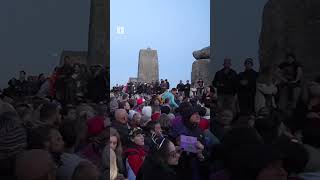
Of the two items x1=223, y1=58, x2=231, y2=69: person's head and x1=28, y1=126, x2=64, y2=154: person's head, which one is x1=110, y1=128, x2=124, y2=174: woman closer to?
x1=28, y1=126, x2=64, y2=154: person's head

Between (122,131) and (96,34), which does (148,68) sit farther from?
(122,131)

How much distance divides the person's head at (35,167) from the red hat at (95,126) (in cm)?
177

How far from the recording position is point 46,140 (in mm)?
2932

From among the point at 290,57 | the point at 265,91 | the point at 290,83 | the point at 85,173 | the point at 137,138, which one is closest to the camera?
the point at 85,173

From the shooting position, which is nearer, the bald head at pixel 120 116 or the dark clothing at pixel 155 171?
the dark clothing at pixel 155 171

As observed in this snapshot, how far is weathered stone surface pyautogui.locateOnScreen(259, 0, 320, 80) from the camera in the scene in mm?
7738

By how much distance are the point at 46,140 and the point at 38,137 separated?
5cm

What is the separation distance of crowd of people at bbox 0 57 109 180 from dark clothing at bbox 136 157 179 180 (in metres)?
0.25

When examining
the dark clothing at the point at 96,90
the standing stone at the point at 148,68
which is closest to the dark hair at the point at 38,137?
the dark clothing at the point at 96,90

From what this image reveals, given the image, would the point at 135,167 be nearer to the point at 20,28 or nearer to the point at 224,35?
the point at 224,35

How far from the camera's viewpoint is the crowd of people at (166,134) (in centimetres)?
229

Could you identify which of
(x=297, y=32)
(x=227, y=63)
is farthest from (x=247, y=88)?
(x=297, y=32)

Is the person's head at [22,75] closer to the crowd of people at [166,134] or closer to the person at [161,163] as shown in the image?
the crowd of people at [166,134]

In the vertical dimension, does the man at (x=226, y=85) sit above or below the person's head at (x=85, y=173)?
above
